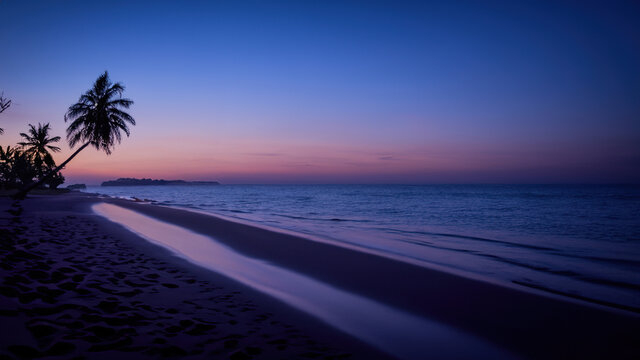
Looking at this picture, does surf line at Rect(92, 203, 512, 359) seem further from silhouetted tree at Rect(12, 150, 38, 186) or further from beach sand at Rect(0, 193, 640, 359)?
silhouetted tree at Rect(12, 150, 38, 186)

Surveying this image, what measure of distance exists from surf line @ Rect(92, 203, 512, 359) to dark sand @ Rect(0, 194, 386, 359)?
1.09 ft

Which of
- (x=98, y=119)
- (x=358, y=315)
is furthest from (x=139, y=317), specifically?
(x=98, y=119)

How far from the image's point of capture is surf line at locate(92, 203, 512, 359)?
3.88 meters

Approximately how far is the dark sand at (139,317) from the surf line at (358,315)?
13.1 inches

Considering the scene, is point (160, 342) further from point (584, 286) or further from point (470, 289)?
point (584, 286)

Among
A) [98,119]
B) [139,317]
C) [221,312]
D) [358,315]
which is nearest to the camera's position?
[139,317]

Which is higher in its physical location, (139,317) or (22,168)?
(22,168)

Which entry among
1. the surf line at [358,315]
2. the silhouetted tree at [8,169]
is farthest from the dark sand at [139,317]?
the silhouetted tree at [8,169]

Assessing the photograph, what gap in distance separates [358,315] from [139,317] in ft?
10.1

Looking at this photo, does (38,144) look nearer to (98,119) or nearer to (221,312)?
(98,119)

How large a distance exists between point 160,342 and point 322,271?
470 cm

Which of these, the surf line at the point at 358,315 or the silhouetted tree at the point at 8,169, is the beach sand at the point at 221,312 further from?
the silhouetted tree at the point at 8,169

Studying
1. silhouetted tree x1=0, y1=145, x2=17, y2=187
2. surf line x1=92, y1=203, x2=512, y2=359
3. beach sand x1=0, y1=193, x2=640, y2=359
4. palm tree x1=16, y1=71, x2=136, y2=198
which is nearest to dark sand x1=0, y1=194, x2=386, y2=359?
beach sand x1=0, y1=193, x2=640, y2=359

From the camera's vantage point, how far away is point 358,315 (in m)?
4.88
